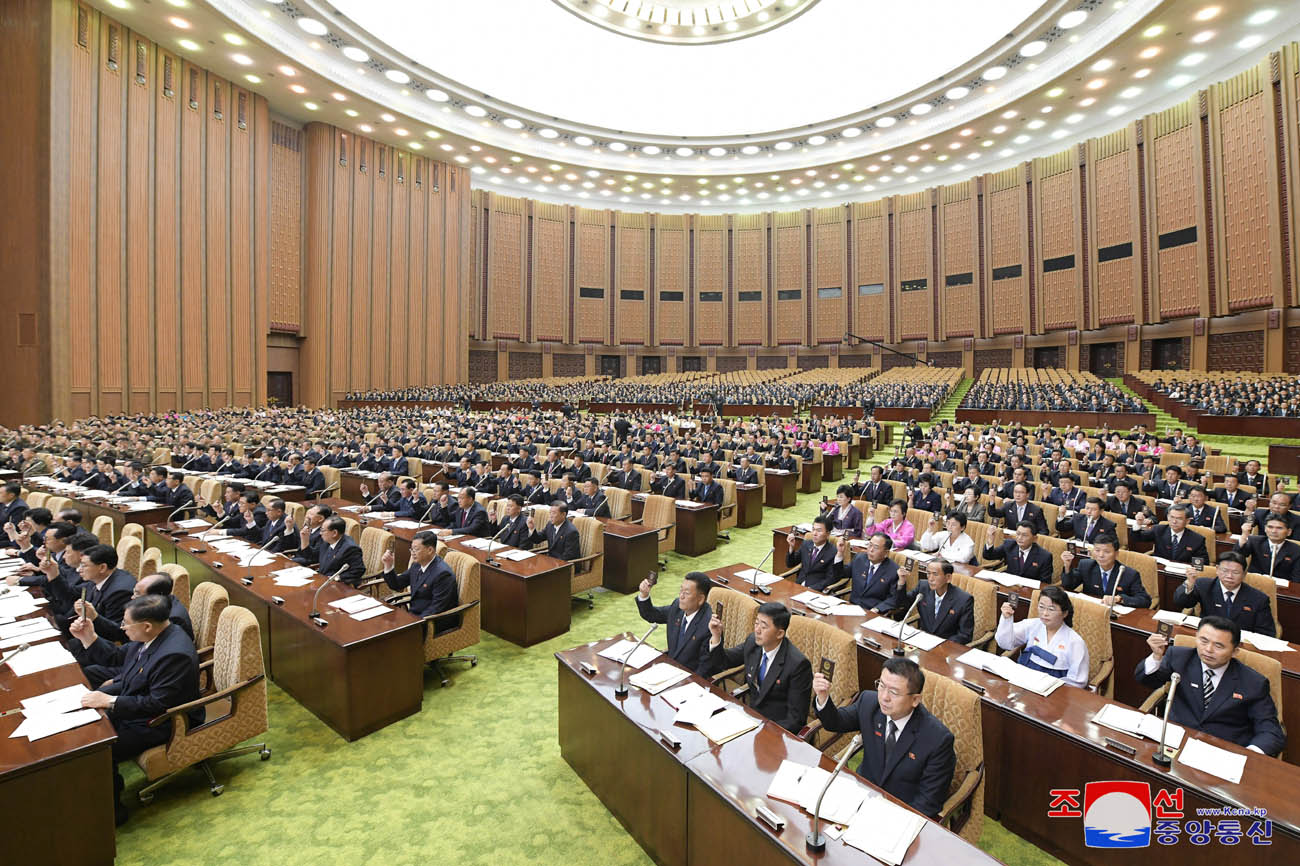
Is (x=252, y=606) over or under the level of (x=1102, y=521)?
under

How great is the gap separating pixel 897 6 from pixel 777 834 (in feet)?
81.5

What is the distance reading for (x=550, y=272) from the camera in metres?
31.5

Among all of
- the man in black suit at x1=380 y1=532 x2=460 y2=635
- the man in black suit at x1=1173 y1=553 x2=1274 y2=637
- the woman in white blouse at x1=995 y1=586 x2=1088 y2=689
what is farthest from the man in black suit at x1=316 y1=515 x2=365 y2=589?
the man in black suit at x1=1173 y1=553 x2=1274 y2=637

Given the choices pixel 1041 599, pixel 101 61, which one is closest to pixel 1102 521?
pixel 1041 599

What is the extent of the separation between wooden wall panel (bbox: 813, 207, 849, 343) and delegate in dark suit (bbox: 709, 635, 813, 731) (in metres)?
28.8

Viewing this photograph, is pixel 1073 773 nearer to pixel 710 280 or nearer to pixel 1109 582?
pixel 1109 582

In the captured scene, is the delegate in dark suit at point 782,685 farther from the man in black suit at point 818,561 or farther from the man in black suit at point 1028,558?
the man in black suit at point 1028,558

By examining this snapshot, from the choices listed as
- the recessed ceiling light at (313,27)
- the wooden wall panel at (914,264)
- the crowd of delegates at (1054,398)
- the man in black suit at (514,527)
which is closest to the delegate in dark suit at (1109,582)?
the man in black suit at (514,527)

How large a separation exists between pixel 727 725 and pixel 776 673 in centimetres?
51

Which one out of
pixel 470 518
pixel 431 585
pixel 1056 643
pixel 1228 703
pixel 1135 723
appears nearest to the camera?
pixel 1135 723

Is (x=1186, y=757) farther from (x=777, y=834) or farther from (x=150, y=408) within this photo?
(x=150, y=408)

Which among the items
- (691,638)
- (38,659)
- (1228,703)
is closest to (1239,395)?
(1228,703)

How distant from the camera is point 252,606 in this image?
465cm

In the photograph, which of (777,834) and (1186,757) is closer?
(777,834)
